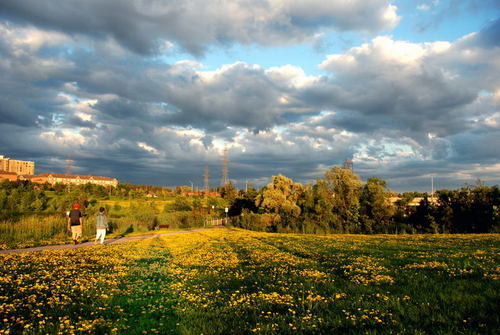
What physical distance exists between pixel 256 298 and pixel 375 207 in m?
49.6

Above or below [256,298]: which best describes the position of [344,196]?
above

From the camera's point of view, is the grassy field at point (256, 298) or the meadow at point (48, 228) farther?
the meadow at point (48, 228)

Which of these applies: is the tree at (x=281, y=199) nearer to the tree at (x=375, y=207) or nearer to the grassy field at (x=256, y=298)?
the tree at (x=375, y=207)

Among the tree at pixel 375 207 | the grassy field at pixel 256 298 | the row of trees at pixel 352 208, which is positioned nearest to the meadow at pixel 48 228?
the row of trees at pixel 352 208

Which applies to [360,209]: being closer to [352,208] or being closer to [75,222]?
[352,208]

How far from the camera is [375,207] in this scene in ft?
175

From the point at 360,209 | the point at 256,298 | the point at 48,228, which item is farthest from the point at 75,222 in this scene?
the point at 360,209

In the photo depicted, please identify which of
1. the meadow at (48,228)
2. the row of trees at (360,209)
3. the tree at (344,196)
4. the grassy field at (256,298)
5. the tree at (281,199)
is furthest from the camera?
the tree at (281,199)

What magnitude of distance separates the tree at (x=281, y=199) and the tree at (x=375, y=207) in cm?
1282

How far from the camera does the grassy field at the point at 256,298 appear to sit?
6.44 m

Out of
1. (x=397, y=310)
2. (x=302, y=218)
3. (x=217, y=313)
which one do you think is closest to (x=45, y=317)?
(x=217, y=313)

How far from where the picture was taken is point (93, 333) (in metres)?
6.22

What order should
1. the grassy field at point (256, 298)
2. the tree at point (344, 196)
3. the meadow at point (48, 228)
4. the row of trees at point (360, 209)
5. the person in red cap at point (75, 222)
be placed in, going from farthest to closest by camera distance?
the tree at point (344, 196) < the row of trees at point (360, 209) < the meadow at point (48, 228) < the person in red cap at point (75, 222) < the grassy field at point (256, 298)

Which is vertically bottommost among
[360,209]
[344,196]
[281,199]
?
[360,209]
